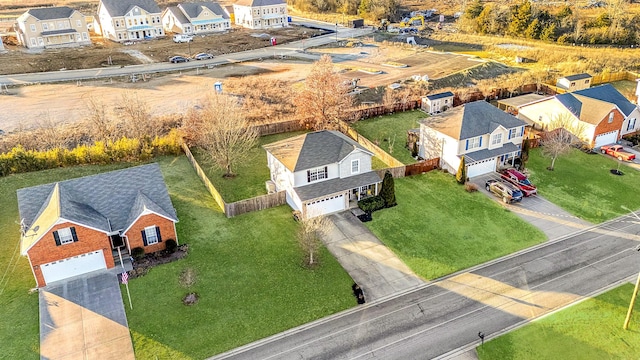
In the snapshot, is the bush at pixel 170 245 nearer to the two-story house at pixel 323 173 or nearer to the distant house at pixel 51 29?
the two-story house at pixel 323 173

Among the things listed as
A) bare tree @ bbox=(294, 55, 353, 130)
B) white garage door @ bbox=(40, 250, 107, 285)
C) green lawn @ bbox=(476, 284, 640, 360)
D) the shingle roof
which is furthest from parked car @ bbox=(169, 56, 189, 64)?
green lawn @ bbox=(476, 284, 640, 360)

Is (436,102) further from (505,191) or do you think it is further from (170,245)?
(170,245)

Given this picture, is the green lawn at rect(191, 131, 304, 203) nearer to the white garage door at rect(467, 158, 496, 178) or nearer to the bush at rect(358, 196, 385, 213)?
the bush at rect(358, 196, 385, 213)

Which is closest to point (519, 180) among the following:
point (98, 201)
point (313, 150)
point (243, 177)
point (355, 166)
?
point (355, 166)

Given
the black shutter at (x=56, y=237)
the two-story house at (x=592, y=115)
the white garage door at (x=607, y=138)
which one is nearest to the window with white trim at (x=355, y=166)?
the black shutter at (x=56, y=237)

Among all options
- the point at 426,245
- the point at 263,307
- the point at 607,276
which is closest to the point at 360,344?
the point at 263,307

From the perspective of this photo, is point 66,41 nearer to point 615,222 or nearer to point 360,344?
point 360,344
